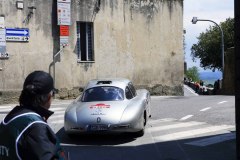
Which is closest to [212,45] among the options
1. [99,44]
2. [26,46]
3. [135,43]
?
[135,43]

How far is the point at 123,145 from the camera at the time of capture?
30.3ft

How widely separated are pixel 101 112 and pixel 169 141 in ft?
5.32

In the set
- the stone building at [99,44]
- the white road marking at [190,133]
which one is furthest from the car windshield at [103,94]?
the stone building at [99,44]

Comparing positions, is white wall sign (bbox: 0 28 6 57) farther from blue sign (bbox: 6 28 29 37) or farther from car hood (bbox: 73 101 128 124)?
car hood (bbox: 73 101 128 124)

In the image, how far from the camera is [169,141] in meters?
9.58

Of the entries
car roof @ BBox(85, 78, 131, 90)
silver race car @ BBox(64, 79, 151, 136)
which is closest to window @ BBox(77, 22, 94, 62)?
car roof @ BBox(85, 78, 131, 90)

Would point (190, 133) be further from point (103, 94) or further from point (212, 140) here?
point (103, 94)

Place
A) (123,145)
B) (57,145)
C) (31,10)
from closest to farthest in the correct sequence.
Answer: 1. (57,145)
2. (123,145)
3. (31,10)

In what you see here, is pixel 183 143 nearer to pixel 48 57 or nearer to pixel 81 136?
pixel 81 136

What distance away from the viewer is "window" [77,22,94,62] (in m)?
20.0

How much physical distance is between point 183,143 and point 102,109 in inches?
74.9

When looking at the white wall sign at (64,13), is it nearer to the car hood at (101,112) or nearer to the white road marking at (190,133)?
the car hood at (101,112)

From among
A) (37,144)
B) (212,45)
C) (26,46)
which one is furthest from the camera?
(212,45)

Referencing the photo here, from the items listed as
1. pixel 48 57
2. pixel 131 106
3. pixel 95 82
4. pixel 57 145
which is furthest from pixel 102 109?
pixel 48 57
